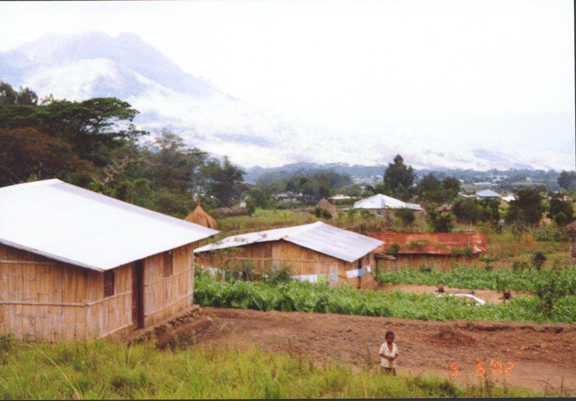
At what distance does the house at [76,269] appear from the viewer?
7984 mm

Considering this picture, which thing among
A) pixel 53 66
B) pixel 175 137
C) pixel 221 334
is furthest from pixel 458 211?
pixel 53 66

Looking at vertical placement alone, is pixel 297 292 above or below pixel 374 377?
below

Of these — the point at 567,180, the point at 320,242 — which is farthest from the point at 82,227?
the point at 567,180

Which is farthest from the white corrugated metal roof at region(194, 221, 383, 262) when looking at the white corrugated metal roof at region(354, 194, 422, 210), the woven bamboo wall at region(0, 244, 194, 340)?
the white corrugated metal roof at region(354, 194, 422, 210)

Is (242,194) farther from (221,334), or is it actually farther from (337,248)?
(221,334)

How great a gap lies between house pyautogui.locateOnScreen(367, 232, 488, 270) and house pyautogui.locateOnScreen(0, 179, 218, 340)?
58.0ft

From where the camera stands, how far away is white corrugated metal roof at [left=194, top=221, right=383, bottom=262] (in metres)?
18.8

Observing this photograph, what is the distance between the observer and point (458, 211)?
43188mm

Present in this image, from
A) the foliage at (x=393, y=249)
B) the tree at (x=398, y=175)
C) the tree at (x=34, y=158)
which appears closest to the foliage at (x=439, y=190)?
the tree at (x=398, y=175)

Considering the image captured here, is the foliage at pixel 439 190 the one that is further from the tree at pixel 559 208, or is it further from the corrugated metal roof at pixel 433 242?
the corrugated metal roof at pixel 433 242

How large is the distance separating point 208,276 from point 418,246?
14.3 meters

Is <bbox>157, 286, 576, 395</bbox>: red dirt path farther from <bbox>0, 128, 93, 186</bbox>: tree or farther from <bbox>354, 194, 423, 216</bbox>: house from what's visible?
<bbox>354, 194, 423, 216</bbox>: house

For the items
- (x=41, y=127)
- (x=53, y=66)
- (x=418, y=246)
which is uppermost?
(x=53, y=66)

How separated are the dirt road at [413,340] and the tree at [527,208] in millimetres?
30677
